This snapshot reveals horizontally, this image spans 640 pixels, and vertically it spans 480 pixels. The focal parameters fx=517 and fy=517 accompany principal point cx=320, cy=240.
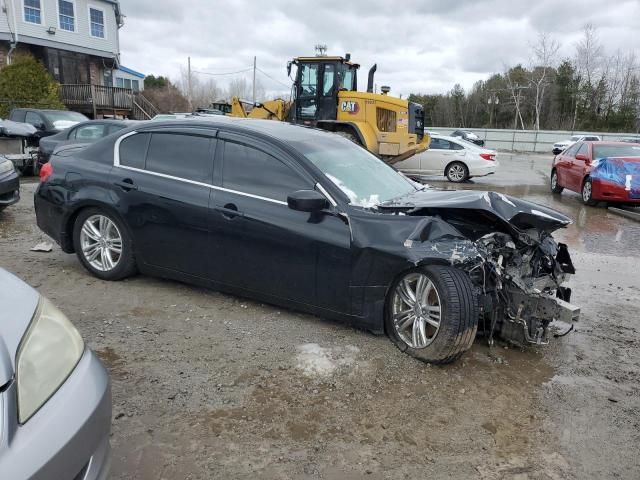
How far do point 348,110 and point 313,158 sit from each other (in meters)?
10.3

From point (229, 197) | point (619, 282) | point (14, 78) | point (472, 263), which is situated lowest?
point (619, 282)

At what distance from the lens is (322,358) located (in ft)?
11.6

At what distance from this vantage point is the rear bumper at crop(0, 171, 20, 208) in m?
7.26

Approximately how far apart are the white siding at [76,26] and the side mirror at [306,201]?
2864cm

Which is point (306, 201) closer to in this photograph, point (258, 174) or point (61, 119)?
point (258, 174)

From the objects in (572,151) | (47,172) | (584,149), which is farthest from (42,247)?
(572,151)

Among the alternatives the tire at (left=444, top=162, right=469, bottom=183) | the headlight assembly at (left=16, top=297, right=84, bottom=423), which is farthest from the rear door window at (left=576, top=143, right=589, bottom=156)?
the headlight assembly at (left=16, top=297, right=84, bottom=423)

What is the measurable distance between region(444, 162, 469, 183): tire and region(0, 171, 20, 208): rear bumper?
1218cm

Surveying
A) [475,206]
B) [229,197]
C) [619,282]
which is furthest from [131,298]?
[619,282]

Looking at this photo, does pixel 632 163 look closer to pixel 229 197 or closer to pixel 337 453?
pixel 229 197

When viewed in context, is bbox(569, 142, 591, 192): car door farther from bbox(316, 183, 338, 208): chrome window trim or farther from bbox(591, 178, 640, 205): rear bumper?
bbox(316, 183, 338, 208): chrome window trim

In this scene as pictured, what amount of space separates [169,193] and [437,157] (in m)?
13.0

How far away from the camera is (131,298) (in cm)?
449

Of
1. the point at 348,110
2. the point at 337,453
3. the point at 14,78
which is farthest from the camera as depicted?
the point at 14,78
